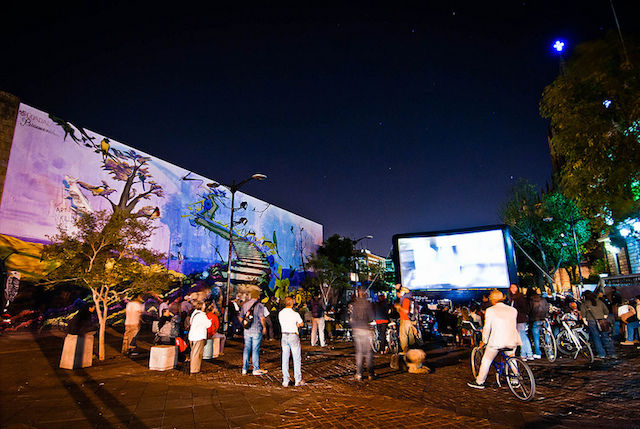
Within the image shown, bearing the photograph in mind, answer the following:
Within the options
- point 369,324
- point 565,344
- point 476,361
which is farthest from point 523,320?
point 369,324

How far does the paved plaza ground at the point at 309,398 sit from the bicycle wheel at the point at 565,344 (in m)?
0.76

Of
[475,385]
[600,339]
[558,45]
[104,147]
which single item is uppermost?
[104,147]

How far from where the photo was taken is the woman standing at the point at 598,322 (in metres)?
8.90

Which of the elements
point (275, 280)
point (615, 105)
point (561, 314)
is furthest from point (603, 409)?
point (275, 280)

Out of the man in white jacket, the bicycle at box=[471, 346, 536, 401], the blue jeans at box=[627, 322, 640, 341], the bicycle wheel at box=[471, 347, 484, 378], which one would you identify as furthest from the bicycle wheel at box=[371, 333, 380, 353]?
the blue jeans at box=[627, 322, 640, 341]

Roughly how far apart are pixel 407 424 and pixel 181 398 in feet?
12.5

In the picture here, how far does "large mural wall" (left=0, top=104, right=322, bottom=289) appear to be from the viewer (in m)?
15.0

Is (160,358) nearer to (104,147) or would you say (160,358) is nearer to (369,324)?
(369,324)

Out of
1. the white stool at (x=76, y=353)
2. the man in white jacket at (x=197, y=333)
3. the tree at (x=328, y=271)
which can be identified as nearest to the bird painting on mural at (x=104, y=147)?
the white stool at (x=76, y=353)

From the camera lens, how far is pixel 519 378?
5691 mm

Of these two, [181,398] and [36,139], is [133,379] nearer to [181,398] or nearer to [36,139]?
[181,398]

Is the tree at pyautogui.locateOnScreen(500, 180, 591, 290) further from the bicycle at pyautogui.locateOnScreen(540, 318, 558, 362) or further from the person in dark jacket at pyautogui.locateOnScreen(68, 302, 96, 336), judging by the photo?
the person in dark jacket at pyautogui.locateOnScreen(68, 302, 96, 336)

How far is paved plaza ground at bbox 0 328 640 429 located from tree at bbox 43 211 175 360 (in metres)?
2.02

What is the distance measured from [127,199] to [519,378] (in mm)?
19808
